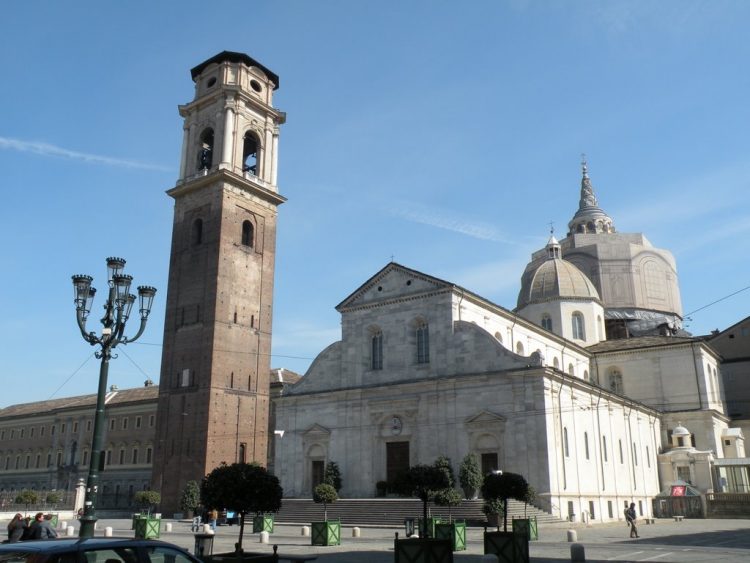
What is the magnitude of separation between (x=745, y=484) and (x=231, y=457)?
32.7m

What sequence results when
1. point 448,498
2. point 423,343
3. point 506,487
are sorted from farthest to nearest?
1. point 423,343
2. point 448,498
3. point 506,487

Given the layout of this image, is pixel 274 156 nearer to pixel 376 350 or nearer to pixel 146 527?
pixel 376 350

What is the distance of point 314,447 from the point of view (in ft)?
134

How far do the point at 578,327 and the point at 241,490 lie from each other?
43914 millimetres

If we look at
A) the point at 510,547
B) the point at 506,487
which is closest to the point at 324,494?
the point at 506,487

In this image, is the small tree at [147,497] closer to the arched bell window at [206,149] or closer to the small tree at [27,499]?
the small tree at [27,499]

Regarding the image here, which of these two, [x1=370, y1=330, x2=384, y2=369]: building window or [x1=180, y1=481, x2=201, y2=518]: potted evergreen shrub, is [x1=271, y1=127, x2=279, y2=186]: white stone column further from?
[x1=180, y1=481, x2=201, y2=518]: potted evergreen shrub

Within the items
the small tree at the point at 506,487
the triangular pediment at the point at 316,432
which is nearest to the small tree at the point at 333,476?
the triangular pediment at the point at 316,432

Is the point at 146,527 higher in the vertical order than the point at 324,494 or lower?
lower

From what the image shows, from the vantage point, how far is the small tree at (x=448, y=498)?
3014 centimetres

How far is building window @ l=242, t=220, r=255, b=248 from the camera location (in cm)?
5172

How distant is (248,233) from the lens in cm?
5216

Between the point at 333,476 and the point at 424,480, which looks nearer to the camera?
the point at 424,480

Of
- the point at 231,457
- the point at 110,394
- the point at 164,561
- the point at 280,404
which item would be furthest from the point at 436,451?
the point at 110,394
